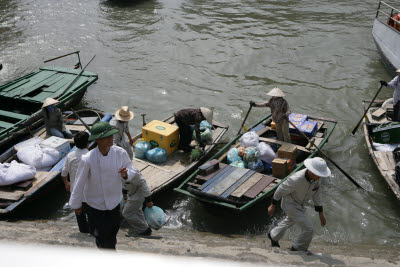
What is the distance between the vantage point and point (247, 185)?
696cm

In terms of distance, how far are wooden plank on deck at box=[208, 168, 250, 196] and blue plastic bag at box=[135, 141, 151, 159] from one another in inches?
74.9

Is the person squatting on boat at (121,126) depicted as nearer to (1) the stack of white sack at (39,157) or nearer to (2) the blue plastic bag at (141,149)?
(2) the blue plastic bag at (141,149)

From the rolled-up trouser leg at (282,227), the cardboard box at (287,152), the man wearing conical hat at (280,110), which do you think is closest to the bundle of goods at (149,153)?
the cardboard box at (287,152)

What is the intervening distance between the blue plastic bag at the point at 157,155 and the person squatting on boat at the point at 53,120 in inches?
82.0

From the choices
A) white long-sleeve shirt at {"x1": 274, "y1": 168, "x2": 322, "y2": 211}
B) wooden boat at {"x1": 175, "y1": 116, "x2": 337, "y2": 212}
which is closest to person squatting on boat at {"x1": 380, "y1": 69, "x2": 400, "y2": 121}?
wooden boat at {"x1": 175, "y1": 116, "x2": 337, "y2": 212}

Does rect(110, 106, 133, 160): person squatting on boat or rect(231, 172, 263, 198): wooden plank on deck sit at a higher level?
rect(110, 106, 133, 160): person squatting on boat

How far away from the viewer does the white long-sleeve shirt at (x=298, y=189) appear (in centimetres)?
516

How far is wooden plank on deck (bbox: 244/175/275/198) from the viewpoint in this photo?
673 cm

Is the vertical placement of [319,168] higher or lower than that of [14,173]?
higher

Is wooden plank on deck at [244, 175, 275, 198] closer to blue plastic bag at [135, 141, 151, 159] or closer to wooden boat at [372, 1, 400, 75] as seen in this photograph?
blue plastic bag at [135, 141, 151, 159]

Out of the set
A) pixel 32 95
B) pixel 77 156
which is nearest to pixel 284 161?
pixel 77 156

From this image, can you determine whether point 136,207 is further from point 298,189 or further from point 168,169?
point 298,189

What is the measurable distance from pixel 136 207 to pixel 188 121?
102 inches

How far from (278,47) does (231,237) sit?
1087cm
